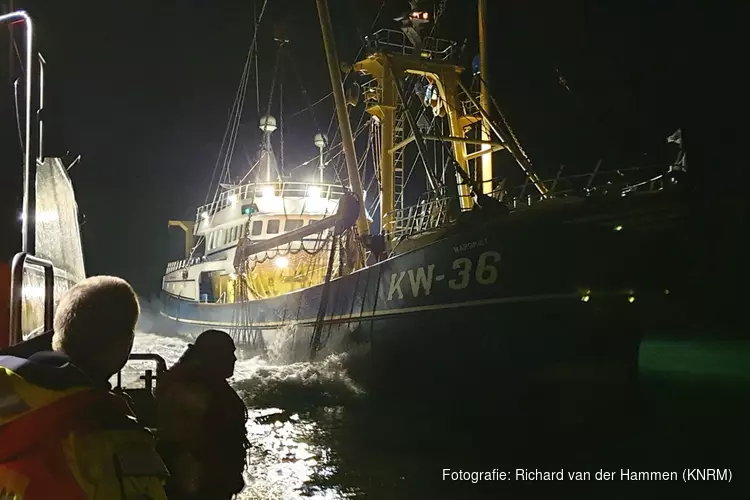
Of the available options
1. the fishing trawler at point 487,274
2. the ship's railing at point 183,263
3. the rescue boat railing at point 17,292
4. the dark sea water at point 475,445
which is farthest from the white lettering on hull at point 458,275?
the ship's railing at point 183,263

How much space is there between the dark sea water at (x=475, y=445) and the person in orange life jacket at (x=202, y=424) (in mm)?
3366

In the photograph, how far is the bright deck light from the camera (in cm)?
2189

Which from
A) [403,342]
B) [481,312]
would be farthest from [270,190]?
[481,312]

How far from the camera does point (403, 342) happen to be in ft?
39.0

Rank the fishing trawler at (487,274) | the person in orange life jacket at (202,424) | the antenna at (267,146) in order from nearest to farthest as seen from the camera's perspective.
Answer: the person in orange life jacket at (202,424) → the fishing trawler at (487,274) → the antenna at (267,146)

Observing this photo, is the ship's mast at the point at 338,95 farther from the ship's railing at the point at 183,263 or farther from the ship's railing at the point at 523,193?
→ the ship's railing at the point at 183,263

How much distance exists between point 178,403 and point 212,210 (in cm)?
2602

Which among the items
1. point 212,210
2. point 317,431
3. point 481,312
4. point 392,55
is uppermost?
point 392,55

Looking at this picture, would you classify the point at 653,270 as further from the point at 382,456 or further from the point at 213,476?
the point at 213,476

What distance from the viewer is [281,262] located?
2197cm

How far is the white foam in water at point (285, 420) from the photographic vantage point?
21.0 ft

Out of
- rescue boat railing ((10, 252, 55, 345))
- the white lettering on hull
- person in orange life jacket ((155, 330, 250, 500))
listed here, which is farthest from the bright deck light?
person in orange life jacket ((155, 330, 250, 500))

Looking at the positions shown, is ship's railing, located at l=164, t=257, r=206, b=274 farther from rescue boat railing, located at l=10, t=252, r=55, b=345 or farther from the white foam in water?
rescue boat railing, located at l=10, t=252, r=55, b=345

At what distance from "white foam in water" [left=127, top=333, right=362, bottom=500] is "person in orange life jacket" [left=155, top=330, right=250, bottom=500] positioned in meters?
3.33
